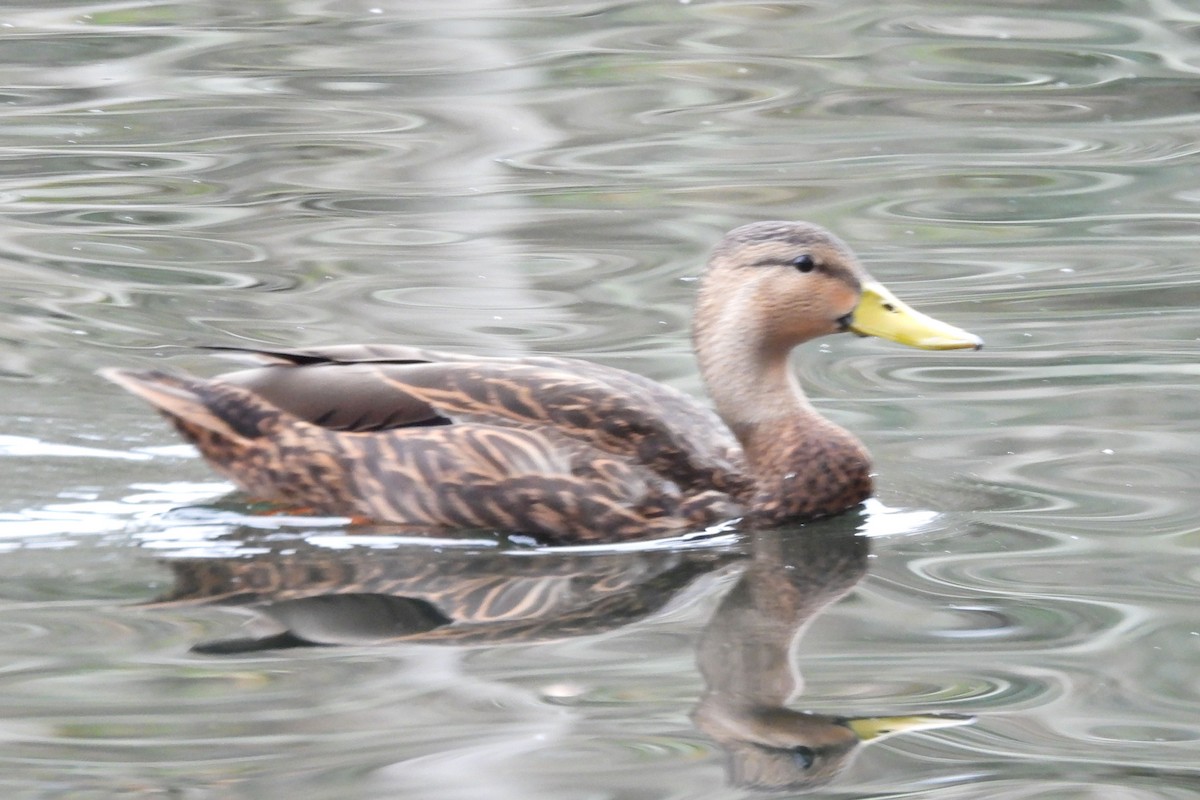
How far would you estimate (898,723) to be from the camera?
5.39m

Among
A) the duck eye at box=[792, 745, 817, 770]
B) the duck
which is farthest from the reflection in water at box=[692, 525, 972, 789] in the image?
the duck

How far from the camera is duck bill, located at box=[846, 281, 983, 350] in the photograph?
24.6 feet

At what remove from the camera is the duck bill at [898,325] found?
750 cm

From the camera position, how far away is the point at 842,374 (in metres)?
9.01

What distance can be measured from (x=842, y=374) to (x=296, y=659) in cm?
383

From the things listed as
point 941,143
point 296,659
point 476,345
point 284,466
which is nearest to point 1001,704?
point 296,659

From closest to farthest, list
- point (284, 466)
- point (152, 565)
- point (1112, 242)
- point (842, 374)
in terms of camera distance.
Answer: point (152, 565) < point (284, 466) < point (842, 374) < point (1112, 242)

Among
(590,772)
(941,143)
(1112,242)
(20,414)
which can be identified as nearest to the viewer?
(590,772)

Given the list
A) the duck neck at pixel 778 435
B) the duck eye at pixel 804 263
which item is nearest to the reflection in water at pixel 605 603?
the duck neck at pixel 778 435

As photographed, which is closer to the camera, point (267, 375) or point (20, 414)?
point (267, 375)

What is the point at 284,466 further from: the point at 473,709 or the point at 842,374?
the point at 842,374

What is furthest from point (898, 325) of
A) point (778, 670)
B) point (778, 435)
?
point (778, 670)

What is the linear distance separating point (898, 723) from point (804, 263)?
257 centimetres

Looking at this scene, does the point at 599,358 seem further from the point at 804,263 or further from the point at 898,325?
the point at 898,325
